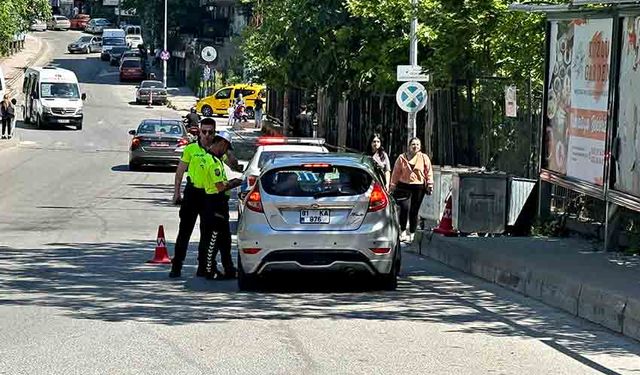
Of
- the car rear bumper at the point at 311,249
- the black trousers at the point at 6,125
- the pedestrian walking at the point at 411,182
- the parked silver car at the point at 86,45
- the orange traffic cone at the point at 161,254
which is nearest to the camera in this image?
the car rear bumper at the point at 311,249

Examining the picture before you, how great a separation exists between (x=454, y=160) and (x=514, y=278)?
12218 millimetres

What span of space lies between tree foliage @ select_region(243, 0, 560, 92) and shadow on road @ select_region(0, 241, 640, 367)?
6.89 m

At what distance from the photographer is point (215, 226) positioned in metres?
15.7

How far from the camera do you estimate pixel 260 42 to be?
41656 mm

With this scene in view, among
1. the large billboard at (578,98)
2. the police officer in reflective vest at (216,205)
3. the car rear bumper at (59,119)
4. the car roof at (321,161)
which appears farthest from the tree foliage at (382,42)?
the car rear bumper at (59,119)

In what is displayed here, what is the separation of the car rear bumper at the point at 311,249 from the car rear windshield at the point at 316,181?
449 millimetres

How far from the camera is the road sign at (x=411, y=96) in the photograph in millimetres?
26969

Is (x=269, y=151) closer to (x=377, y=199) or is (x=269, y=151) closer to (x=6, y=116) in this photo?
(x=377, y=199)

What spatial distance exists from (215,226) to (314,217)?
1.76 metres

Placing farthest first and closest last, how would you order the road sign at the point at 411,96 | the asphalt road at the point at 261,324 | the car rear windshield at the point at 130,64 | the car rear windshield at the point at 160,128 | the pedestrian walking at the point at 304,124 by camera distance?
1. the car rear windshield at the point at 130,64
2. the pedestrian walking at the point at 304,124
3. the car rear windshield at the point at 160,128
4. the road sign at the point at 411,96
5. the asphalt road at the point at 261,324

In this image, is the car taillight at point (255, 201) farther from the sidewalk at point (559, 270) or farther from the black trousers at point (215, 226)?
the sidewalk at point (559, 270)

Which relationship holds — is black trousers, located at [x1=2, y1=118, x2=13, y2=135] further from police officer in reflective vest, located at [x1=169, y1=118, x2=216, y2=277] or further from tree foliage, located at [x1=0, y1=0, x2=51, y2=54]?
police officer in reflective vest, located at [x1=169, y1=118, x2=216, y2=277]

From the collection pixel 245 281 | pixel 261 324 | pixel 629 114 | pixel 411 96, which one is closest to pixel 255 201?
pixel 245 281

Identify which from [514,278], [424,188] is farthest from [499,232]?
[514,278]
